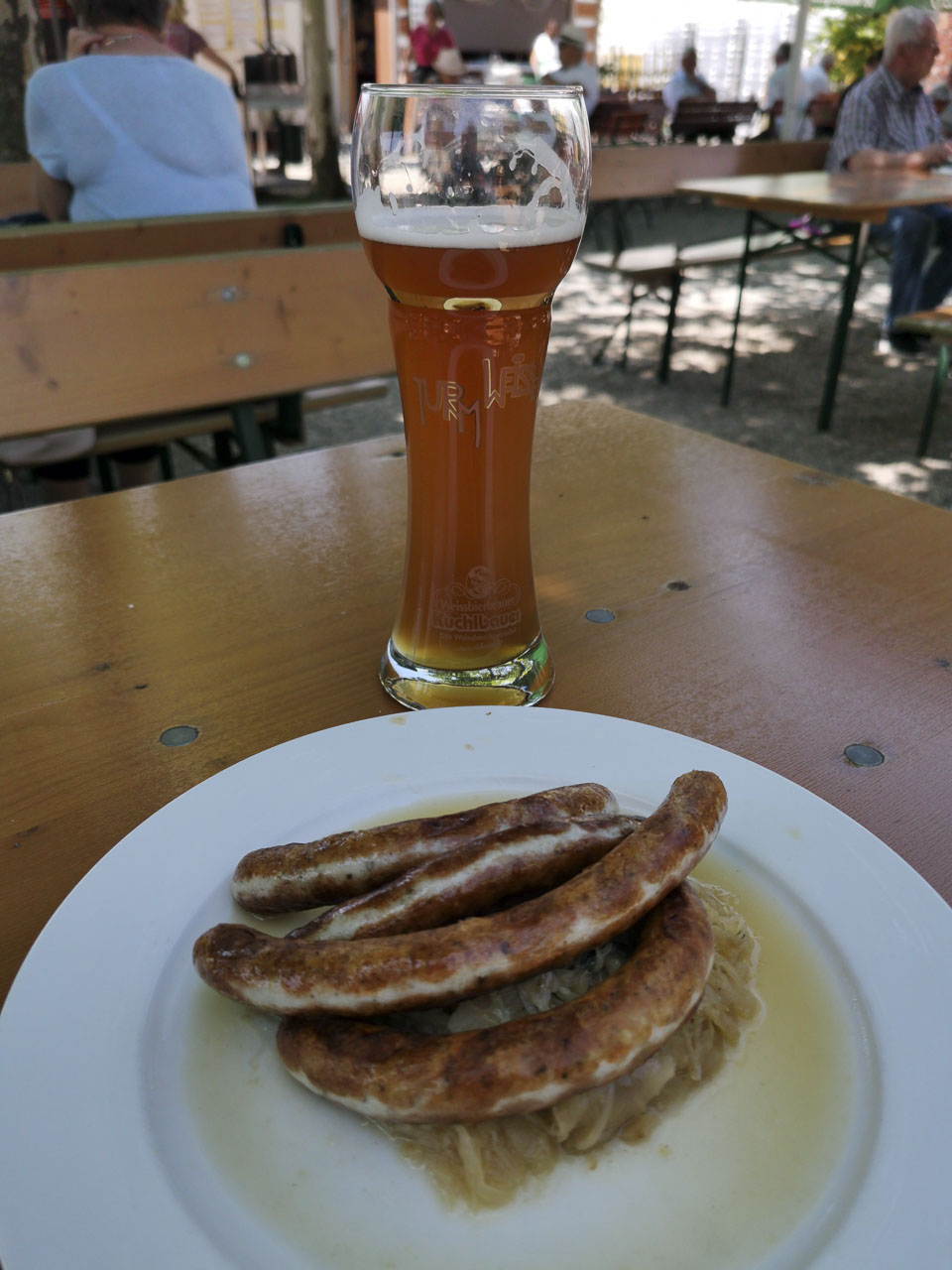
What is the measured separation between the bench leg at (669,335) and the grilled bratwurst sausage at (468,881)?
6236 millimetres

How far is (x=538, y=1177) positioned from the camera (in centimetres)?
57

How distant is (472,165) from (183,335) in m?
1.85

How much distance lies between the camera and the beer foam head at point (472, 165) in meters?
0.88

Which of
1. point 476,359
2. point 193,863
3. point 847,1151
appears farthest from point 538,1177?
point 476,359

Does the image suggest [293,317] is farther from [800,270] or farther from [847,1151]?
[800,270]

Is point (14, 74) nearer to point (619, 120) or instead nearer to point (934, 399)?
point (934, 399)

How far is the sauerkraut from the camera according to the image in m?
0.57

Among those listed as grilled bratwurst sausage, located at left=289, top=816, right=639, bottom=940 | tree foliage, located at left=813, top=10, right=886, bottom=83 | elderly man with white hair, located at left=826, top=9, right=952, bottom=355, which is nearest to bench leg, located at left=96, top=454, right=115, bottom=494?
grilled bratwurst sausage, located at left=289, top=816, right=639, bottom=940

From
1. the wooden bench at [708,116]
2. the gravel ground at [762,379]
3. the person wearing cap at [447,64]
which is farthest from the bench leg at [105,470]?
the wooden bench at [708,116]

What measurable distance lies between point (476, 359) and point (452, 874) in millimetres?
542

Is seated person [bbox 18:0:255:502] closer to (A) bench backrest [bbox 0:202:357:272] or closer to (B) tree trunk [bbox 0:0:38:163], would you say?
(A) bench backrest [bbox 0:202:357:272]

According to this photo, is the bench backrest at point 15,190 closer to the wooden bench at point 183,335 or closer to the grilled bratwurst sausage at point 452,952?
the wooden bench at point 183,335

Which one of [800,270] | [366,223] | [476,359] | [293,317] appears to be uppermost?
[366,223]

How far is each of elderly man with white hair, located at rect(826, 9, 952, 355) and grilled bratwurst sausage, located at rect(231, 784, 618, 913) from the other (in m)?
7.66
